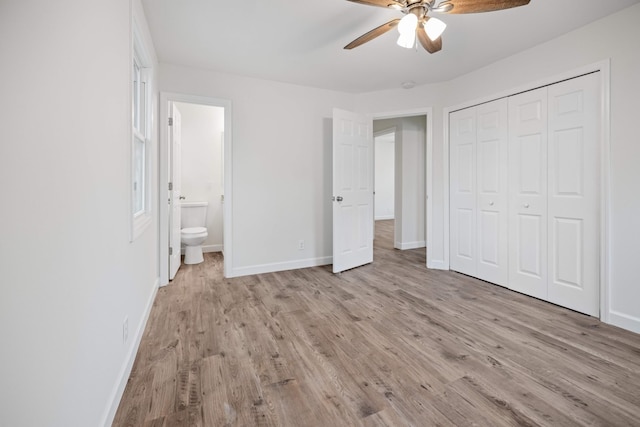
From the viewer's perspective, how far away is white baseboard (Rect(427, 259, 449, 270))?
12.6ft

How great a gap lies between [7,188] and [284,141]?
3.22 meters

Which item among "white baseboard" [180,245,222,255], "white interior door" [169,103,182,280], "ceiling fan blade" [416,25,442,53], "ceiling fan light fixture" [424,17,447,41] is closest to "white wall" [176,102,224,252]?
"white baseboard" [180,245,222,255]

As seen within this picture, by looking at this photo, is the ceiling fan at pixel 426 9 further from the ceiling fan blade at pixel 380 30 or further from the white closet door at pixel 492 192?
the white closet door at pixel 492 192

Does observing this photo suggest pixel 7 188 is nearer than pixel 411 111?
Yes

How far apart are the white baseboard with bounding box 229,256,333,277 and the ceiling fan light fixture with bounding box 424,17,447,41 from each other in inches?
112

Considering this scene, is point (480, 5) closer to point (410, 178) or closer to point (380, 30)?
point (380, 30)

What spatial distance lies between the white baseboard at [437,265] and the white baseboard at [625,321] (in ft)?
5.47

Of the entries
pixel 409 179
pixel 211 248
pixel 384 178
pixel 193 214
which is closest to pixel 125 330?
pixel 193 214

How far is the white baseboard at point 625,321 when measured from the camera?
217 cm

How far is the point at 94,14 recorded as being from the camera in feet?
3.89

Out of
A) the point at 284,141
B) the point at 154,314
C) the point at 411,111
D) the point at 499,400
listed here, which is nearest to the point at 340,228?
the point at 284,141

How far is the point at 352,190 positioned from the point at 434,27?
2138 millimetres

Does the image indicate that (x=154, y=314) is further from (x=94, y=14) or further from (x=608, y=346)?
(x=608, y=346)

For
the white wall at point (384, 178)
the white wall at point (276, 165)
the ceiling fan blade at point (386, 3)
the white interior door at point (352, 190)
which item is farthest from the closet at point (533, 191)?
the white wall at point (384, 178)
